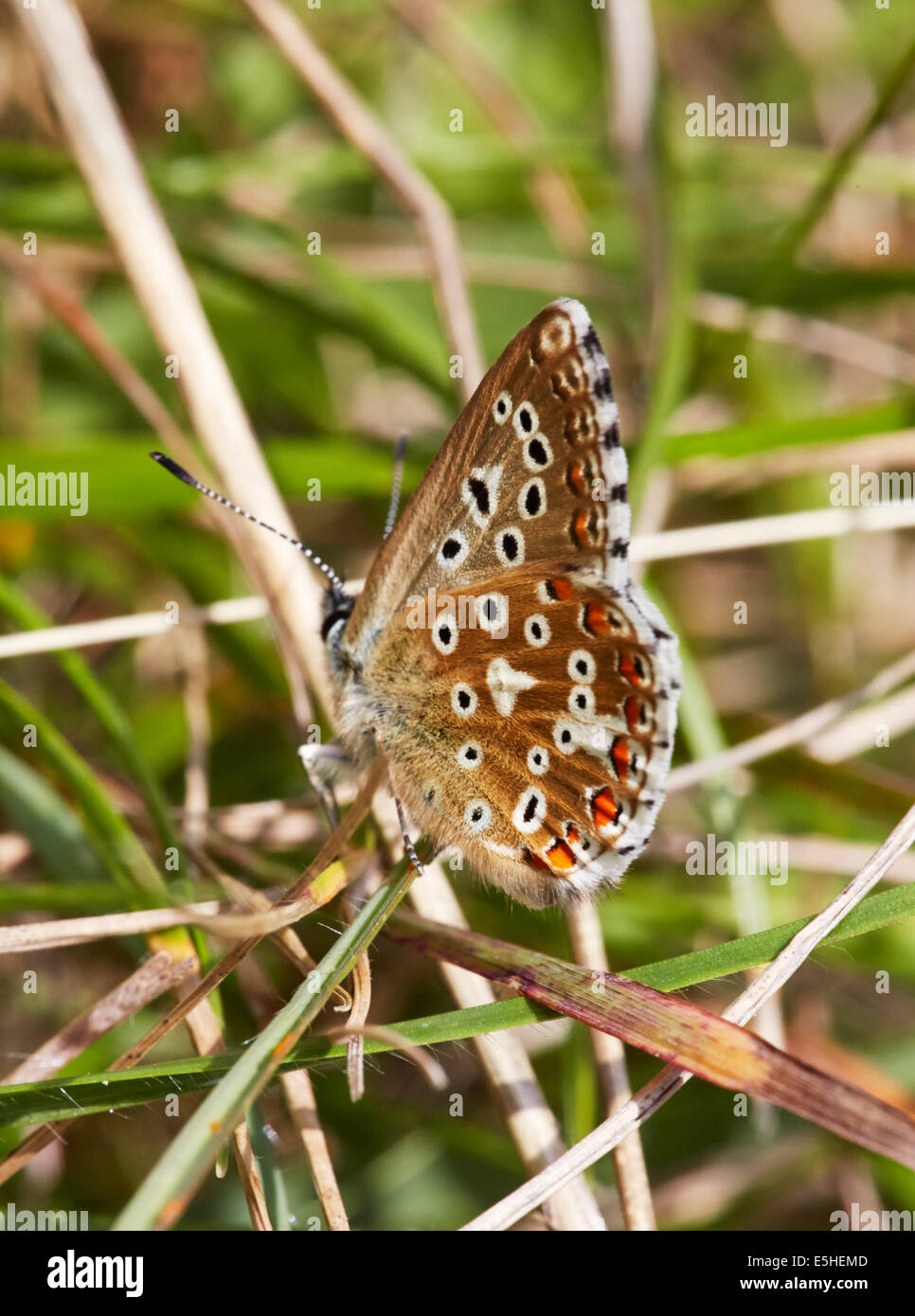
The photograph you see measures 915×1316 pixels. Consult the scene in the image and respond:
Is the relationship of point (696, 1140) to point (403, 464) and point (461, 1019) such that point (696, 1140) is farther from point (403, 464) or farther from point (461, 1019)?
point (403, 464)

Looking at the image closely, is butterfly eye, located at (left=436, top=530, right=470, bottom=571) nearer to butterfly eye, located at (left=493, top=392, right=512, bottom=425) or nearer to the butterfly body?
the butterfly body

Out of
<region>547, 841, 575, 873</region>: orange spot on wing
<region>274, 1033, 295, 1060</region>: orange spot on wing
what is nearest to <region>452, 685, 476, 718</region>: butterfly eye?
<region>547, 841, 575, 873</region>: orange spot on wing

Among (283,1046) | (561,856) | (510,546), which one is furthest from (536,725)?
(283,1046)

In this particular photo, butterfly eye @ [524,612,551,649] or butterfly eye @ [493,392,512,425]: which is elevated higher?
butterfly eye @ [493,392,512,425]

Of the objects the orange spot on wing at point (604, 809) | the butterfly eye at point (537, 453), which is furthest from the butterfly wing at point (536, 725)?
the butterfly eye at point (537, 453)

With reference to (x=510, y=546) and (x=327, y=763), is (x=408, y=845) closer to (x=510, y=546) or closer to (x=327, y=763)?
(x=327, y=763)

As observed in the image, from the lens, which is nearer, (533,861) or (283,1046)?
(283,1046)

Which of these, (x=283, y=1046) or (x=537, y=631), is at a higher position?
(x=537, y=631)
